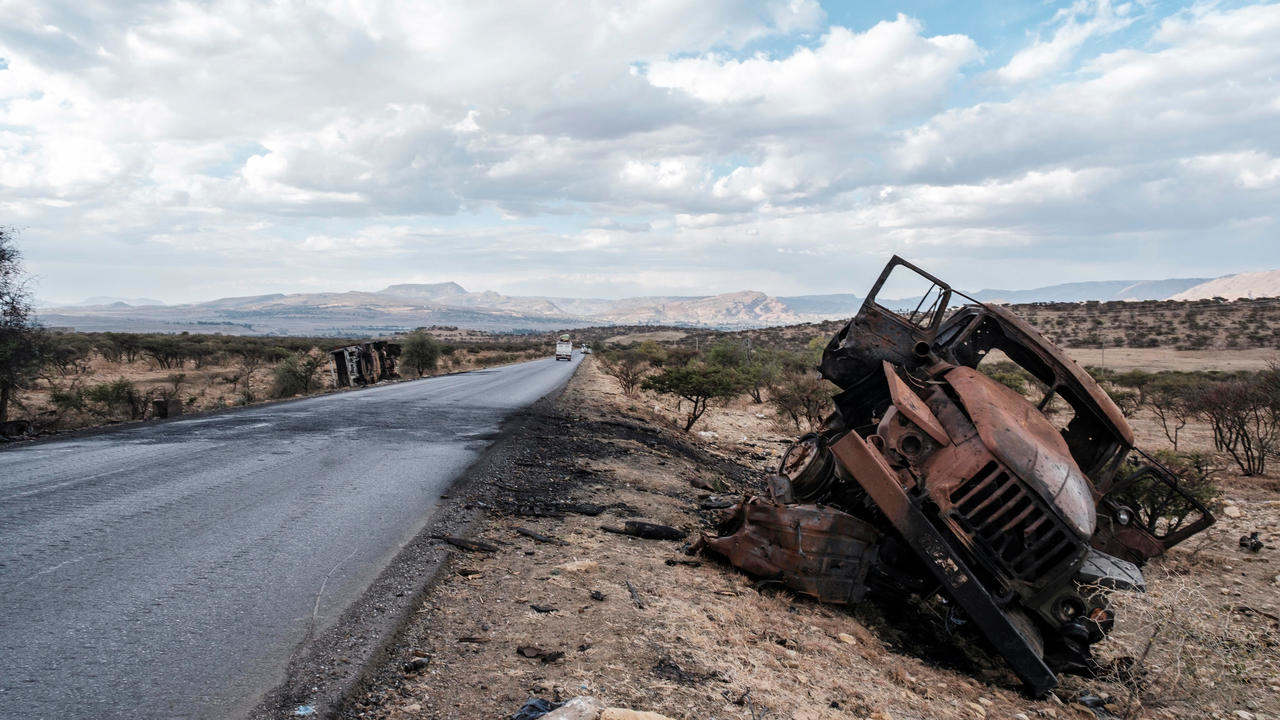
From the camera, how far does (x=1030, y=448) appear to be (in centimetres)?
551

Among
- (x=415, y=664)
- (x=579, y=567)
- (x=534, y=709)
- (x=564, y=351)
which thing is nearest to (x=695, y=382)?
(x=579, y=567)

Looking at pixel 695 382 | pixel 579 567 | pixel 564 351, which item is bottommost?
pixel 564 351

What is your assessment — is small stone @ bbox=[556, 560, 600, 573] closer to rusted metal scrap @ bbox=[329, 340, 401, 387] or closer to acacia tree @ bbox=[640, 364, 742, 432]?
acacia tree @ bbox=[640, 364, 742, 432]

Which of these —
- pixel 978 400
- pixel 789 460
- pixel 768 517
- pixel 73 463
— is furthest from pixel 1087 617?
pixel 73 463

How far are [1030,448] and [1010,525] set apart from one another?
26.7 inches

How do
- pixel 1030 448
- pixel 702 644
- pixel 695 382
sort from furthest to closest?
pixel 695 382
pixel 1030 448
pixel 702 644

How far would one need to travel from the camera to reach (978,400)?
5.98 meters

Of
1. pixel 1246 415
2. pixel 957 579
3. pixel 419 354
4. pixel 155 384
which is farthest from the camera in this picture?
pixel 419 354

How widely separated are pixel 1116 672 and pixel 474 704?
4886 mm

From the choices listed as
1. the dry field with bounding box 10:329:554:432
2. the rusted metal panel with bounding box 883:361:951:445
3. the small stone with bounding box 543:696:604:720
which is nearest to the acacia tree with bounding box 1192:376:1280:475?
the rusted metal panel with bounding box 883:361:951:445

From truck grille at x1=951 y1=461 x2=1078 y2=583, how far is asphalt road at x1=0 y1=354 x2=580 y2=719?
448 cm

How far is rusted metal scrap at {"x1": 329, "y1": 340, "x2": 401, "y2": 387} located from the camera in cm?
2975

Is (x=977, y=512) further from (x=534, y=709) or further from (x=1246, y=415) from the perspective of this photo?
(x=1246, y=415)

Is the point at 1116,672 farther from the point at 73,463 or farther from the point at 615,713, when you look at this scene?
the point at 73,463
